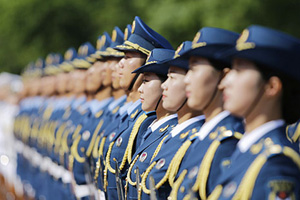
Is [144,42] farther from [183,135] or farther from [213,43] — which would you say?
[213,43]

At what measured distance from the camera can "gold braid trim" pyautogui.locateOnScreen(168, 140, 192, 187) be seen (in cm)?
432

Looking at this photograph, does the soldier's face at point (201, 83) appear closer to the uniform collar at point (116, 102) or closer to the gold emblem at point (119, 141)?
the gold emblem at point (119, 141)

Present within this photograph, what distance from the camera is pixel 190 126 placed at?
14.9 feet

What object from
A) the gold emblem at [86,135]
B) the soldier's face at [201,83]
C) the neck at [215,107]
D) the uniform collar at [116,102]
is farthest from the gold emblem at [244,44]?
the gold emblem at [86,135]

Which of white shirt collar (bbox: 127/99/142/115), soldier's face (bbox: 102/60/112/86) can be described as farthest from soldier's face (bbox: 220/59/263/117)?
soldier's face (bbox: 102/60/112/86)

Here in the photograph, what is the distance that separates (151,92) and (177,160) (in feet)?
3.60

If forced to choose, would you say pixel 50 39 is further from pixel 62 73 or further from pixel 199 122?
pixel 199 122

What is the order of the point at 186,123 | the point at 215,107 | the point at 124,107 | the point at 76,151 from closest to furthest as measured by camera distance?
the point at 215,107 < the point at 186,123 < the point at 124,107 < the point at 76,151

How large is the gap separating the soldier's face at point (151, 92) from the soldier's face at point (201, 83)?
132 cm

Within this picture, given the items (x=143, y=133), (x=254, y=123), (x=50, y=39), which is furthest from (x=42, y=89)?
(x=50, y=39)

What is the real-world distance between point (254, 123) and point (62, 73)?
7.50 meters

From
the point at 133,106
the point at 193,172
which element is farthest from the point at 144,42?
the point at 193,172

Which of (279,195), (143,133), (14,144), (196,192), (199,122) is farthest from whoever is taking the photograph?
(14,144)

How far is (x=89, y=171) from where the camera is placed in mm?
7961
